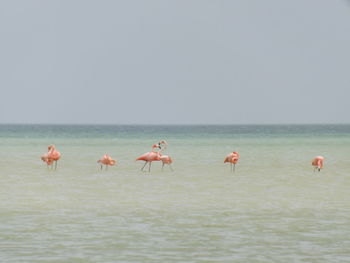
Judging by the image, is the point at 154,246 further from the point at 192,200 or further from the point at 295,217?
the point at 192,200

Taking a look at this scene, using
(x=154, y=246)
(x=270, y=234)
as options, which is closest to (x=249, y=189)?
(x=270, y=234)

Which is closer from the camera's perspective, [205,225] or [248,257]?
[248,257]

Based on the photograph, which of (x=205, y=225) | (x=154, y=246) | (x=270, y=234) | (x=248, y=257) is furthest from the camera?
(x=205, y=225)

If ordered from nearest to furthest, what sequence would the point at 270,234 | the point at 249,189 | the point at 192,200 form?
the point at 270,234, the point at 192,200, the point at 249,189

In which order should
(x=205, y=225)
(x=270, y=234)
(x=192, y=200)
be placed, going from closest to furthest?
(x=270, y=234) → (x=205, y=225) → (x=192, y=200)

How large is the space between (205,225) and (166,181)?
27.2 feet

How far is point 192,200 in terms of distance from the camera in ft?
50.1

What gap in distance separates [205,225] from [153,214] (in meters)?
1.54

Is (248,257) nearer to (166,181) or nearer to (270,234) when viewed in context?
(270,234)

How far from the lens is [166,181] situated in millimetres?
20000

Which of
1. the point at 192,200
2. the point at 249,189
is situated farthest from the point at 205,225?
the point at 249,189

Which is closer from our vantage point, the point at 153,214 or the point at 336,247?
the point at 336,247

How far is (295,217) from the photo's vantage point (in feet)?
41.6

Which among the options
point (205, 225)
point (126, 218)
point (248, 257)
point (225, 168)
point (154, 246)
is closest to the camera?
point (248, 257)
